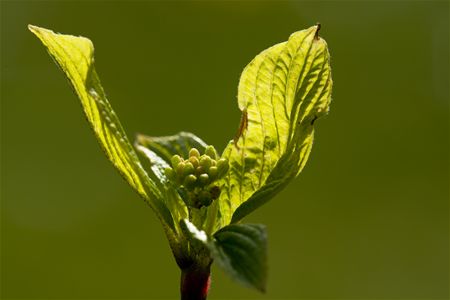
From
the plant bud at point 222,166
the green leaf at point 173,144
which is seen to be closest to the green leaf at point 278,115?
the plant bud at point 222,166

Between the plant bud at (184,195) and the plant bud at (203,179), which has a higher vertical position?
the plant bud at (203,179)

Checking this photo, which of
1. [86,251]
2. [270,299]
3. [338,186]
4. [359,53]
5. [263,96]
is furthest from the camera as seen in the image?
[359,53]

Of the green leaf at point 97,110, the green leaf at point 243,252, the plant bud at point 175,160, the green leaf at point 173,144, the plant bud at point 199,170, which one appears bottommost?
the green leaf at point 243,252

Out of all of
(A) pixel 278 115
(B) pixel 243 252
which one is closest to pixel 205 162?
(A) pixel 278 115

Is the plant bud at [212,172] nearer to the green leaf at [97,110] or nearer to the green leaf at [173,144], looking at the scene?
the green leaf at [97,110]

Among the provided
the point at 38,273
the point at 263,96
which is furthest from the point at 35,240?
the point at 263,96

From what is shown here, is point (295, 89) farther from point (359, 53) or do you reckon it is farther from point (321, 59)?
point (359, 53)

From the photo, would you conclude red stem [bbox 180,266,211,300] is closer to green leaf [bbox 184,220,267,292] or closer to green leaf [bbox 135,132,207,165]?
green leaf [bbox 184,220,267,292]
